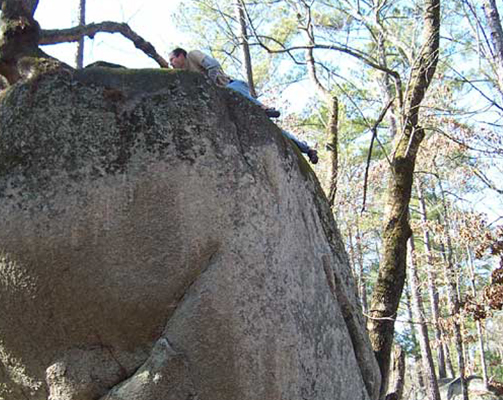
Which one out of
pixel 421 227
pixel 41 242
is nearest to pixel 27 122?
pixel 41 242

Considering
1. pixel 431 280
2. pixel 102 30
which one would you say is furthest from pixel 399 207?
pixel 431 280

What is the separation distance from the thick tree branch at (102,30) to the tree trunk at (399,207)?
8.74 feet

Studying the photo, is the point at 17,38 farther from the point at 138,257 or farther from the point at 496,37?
the point at 496,37

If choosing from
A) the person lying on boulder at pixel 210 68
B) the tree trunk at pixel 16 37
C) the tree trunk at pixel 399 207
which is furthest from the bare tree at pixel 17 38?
the tree trunk at pixel 399 207

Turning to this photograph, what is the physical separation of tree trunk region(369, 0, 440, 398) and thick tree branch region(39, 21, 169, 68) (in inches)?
105

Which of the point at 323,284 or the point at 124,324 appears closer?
the point at 124,324

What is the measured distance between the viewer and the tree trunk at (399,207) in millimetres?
5914

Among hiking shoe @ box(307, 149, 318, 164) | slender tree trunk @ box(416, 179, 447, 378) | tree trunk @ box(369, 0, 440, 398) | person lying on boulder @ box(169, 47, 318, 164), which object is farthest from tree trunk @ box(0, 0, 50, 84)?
slender tree trunk @ box(416, 179, 447, 378)

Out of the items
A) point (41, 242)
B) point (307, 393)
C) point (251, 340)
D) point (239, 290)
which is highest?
point (41, 242)

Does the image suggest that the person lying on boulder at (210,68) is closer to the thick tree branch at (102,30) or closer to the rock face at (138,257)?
the thick tree branch at (102,30)

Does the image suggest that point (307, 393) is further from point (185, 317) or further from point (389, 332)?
point (389, 332)

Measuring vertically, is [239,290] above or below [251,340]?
above

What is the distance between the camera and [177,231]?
3.43 m

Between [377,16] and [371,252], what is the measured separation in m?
18.0
